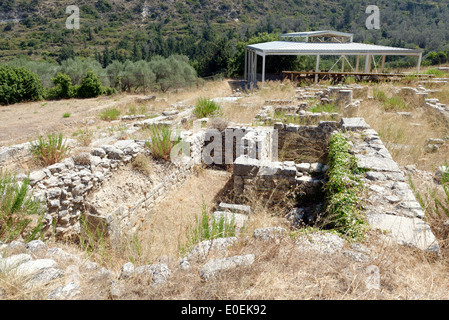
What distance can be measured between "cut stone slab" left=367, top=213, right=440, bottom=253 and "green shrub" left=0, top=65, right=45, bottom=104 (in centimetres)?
2099

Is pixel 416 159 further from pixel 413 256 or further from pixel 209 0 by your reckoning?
pixel 209 0

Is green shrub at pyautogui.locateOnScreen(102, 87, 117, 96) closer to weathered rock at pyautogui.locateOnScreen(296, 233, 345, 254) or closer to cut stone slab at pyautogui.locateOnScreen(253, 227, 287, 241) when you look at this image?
cut stone slab at pyautogui.locateOnScreen(253, 227, 287, 241)

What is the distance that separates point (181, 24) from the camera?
70375 millimetres

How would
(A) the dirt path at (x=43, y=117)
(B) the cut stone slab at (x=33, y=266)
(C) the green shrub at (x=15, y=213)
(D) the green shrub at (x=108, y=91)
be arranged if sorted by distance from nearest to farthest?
(B) the cut stone slab at (x=33, y=266) < (C) the green shrub at (x=15, y=213) < (A) the dirt path at (x=43, y=117) < (D) the green shrub at (x=108, y=91)

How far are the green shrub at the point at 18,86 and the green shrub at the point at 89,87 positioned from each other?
7.93ft

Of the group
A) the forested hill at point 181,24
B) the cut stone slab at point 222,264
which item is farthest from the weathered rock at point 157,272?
the forested hill at point 181,24

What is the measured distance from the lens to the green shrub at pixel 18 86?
18.0 m

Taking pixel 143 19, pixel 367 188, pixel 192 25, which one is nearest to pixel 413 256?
pixel 367 188

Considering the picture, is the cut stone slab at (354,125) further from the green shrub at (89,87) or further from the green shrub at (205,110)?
the green shrub at (89,87)

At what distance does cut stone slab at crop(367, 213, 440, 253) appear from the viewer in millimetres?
3065

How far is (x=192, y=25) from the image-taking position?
6794 cm

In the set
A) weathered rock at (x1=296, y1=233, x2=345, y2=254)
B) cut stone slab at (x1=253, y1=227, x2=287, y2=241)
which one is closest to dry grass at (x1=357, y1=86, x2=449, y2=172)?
weathered rock at (x1=296, y1=233, x2=345, y2=254)

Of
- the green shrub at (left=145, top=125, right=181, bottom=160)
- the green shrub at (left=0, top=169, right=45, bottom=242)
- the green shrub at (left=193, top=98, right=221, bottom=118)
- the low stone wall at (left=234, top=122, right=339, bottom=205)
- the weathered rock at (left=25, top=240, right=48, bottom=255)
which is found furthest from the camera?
the green shrub at (left=193, top=98, right=221, bottom=118)

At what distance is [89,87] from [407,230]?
20.9m
